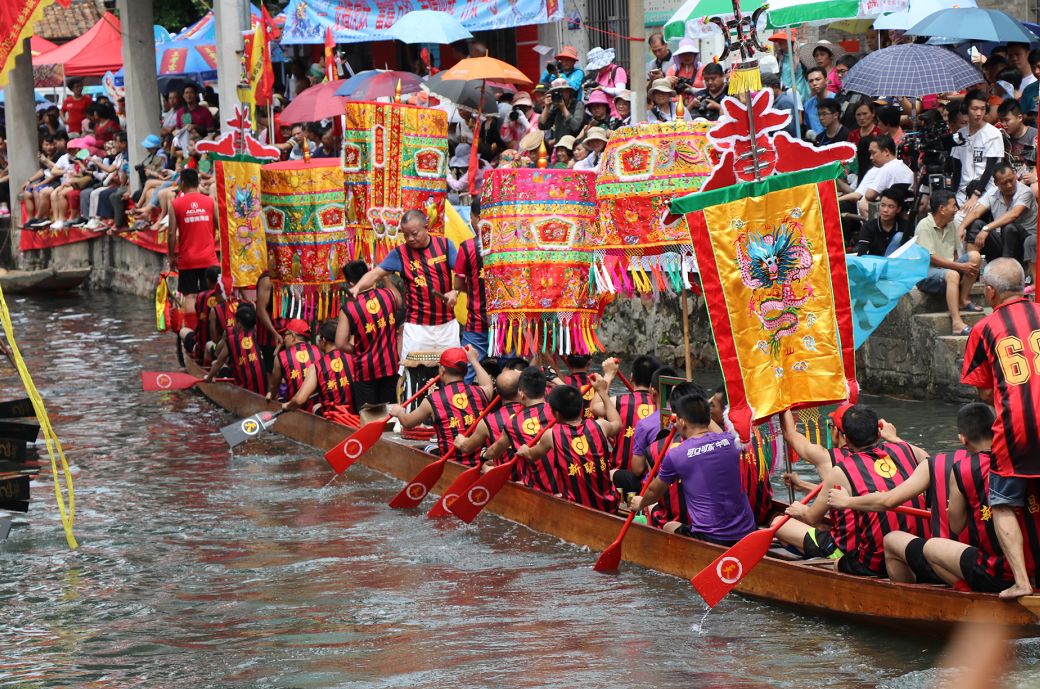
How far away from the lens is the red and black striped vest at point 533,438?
9688 millimetres

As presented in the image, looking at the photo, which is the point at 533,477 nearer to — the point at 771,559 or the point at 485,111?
the point at 771,559

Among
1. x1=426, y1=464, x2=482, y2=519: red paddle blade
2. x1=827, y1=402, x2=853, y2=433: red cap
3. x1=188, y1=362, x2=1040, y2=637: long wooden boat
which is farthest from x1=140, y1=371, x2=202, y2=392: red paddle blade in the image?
x1=827, y1=402, x2=853, y2=433: red cap

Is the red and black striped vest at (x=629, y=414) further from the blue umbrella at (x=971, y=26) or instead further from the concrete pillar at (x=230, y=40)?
the concrete pillar at (x=230, y=40)

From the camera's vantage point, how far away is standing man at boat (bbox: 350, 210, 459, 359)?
39.5 feet

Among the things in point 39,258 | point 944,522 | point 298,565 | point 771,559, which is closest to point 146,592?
point 298,565

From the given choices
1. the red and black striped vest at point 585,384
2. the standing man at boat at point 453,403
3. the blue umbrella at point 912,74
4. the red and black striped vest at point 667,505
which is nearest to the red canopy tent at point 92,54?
the blue umbrella at point 912,74

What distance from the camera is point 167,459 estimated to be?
1299 cm

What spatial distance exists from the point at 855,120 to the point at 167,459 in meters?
6.71

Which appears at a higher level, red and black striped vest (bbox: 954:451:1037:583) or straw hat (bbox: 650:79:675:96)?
straw hat (bbox: 650:79:675:96)

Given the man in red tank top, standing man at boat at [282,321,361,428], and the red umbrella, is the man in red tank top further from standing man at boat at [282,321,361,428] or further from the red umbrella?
standing man at boat at [282,321,361,428]

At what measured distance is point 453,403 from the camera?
10727 millimetres

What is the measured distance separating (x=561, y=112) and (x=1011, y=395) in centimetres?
1071

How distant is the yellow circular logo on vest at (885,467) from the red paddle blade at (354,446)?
506 cm

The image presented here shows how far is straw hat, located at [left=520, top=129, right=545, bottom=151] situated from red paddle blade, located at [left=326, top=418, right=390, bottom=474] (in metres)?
5.02
